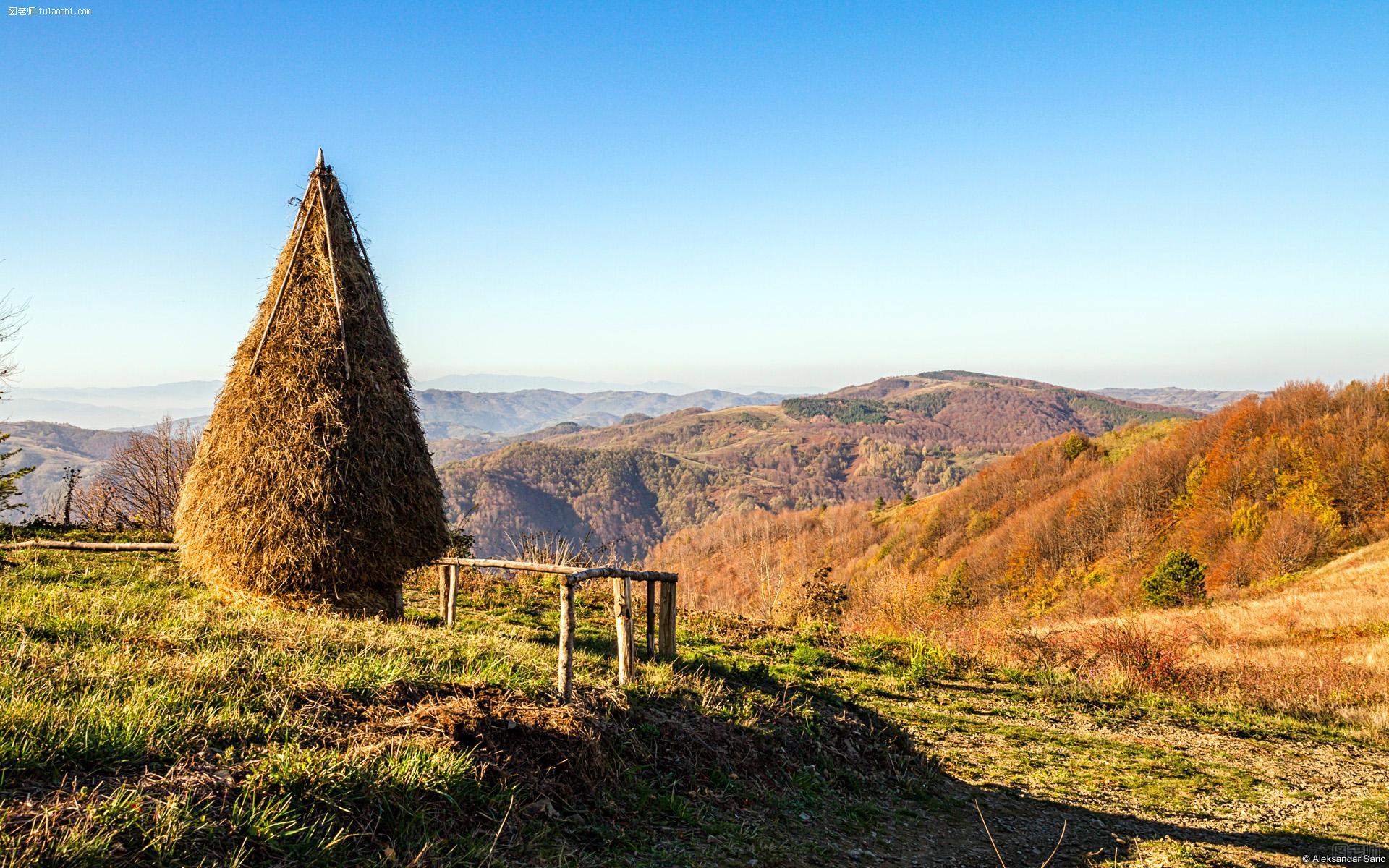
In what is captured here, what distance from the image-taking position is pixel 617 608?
7387mm

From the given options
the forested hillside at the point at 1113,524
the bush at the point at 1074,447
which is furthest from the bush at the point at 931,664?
the bush at the point at 1074,447

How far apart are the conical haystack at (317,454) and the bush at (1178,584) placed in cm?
3797

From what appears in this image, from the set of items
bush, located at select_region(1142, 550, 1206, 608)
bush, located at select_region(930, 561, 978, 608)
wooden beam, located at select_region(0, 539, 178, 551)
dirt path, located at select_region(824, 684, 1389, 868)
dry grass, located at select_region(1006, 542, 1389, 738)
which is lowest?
bush, located at select_region(930, 561, 978, 608)

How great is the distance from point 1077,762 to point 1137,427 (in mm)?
105697

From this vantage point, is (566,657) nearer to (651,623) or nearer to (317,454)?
(651,623)

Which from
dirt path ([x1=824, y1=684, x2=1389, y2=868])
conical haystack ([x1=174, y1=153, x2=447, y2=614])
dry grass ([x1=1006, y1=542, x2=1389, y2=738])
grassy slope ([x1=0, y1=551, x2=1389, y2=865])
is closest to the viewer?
grassy slope ([x1=0, y1=551, x2=1389, y2=865])

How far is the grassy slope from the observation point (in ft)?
12.5

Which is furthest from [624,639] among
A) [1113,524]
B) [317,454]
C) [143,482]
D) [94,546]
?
[1113,524]

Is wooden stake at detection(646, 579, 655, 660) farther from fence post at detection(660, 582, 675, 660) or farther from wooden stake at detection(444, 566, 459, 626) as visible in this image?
wooden stake at detection(444, 566, 459, 626)

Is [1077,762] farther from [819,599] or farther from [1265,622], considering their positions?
[1265,622]

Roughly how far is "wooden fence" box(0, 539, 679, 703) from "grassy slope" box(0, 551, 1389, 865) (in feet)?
0.99

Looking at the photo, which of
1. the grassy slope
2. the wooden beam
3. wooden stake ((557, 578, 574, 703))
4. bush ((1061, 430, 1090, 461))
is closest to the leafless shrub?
the wooden beam

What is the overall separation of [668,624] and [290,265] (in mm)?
6554

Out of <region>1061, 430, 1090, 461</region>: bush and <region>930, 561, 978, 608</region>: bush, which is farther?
<region>1061, 430, 1090, 461</region>: bush
